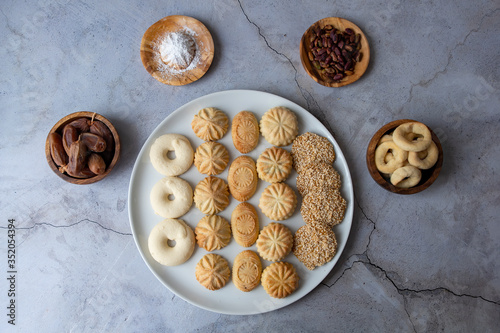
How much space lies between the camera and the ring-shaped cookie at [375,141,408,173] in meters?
2.16

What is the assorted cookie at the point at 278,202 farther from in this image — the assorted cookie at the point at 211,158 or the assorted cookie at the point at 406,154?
the assorted cookie at the point at 406,154

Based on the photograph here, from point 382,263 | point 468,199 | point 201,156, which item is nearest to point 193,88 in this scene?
point 201,156

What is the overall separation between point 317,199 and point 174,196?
917mm

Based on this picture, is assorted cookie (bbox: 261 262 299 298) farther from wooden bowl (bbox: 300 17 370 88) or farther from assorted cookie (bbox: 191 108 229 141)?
wooden bowl (bbox: 300 17 370 88)

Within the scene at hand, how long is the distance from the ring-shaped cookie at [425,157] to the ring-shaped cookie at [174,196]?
1.38 m

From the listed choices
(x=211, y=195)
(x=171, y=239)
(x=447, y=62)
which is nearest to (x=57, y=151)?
(x=171, y=239)

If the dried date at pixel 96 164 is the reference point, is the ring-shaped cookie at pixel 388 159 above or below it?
above

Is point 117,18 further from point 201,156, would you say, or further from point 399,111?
point 399,111

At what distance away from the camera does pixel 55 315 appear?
246cm

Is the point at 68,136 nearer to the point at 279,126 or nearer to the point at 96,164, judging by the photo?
the point at 96,164

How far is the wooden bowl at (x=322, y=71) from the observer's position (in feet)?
7.77

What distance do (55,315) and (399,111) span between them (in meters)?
2.73

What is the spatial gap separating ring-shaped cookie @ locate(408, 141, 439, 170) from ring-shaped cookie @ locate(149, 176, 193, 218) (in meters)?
1.38

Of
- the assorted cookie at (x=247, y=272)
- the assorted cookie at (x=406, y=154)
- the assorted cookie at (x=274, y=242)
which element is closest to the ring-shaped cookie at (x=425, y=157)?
the assorted cookie at (x=406, y=154)
